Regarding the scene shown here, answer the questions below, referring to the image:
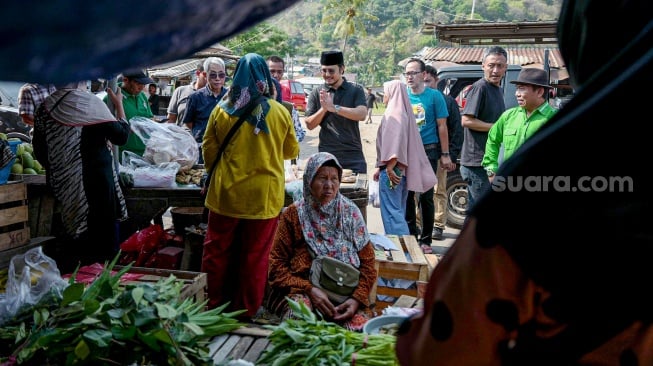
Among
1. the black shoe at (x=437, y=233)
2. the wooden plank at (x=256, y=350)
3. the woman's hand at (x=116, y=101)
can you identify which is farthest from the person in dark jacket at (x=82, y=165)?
the black shoe at (x=437, y=233)

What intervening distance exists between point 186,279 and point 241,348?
83 cm

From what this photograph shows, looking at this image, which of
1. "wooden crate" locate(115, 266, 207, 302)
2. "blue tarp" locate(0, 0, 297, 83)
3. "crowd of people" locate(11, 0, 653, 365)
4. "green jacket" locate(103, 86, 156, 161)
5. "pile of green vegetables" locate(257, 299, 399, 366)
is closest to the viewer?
"blue tarp" locate(0, 0, 297, 83)

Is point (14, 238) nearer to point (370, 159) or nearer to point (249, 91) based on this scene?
point (249, 91)

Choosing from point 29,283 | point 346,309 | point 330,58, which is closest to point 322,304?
point 346,309

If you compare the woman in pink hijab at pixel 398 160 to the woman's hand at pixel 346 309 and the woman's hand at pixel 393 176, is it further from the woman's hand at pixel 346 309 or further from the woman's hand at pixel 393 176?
the woman's hand at pixel 346 309

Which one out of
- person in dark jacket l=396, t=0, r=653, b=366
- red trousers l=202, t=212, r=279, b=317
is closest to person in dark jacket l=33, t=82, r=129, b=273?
red trousers l=202, t=212, r=279, b=317

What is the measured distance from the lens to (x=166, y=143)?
4.96 meters

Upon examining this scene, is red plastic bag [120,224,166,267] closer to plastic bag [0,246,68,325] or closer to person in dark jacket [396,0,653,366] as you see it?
plastic bag [0,246,68,325]

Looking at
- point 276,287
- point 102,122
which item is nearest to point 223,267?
point 276,287

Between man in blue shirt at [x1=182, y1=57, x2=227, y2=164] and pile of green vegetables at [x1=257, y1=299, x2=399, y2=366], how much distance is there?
353 centimetres

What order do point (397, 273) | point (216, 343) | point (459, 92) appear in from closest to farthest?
point (216, 343), point (397, 273), point (459, 92)

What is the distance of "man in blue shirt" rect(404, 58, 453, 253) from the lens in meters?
5.70

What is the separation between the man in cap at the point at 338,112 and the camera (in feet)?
17.3

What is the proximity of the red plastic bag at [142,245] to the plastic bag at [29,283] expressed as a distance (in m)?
1.49
